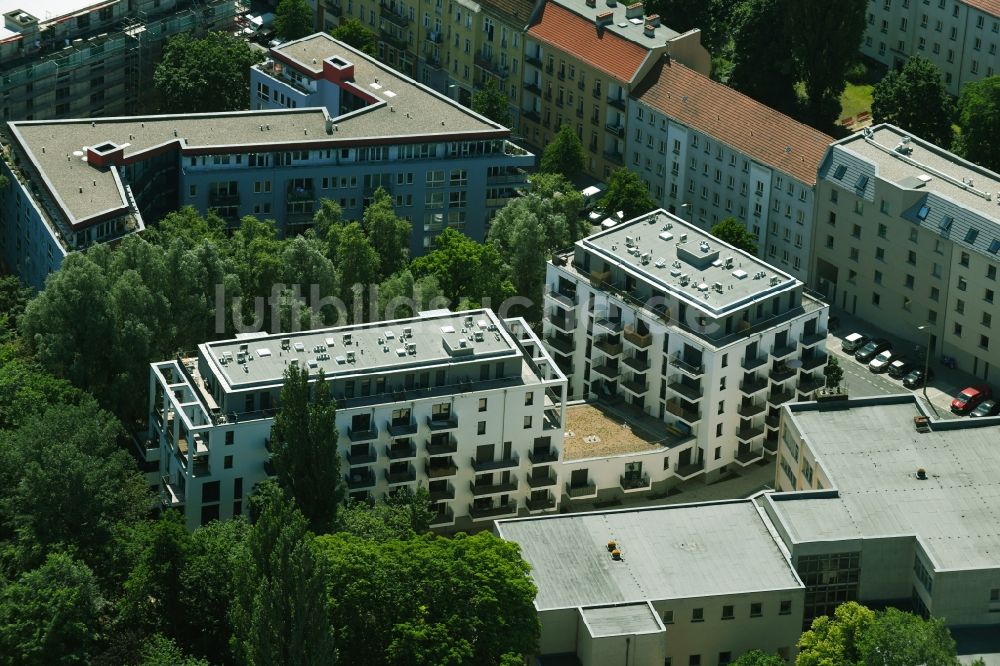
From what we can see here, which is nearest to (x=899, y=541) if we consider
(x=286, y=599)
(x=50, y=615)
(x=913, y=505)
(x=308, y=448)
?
(x=913, y=505)

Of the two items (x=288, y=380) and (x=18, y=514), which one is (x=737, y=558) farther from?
(x=18, y=514)

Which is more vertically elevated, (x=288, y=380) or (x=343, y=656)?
(x=288, y=380)

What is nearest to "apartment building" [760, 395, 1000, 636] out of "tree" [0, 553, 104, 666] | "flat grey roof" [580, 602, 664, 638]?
"flat grey roof" [580, 602, 664, 638]

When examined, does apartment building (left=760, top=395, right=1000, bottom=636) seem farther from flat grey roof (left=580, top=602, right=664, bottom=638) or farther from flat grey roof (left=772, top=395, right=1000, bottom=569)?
flat grey roof (left=580, top=602, right=664, bottom=638)

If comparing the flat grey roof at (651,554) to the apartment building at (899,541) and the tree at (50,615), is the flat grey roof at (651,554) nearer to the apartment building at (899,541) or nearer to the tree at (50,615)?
the apartment building at (899,541)

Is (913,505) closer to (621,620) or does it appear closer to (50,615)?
(621,620)

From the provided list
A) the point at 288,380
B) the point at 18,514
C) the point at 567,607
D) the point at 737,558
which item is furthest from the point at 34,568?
the point at 737,558
